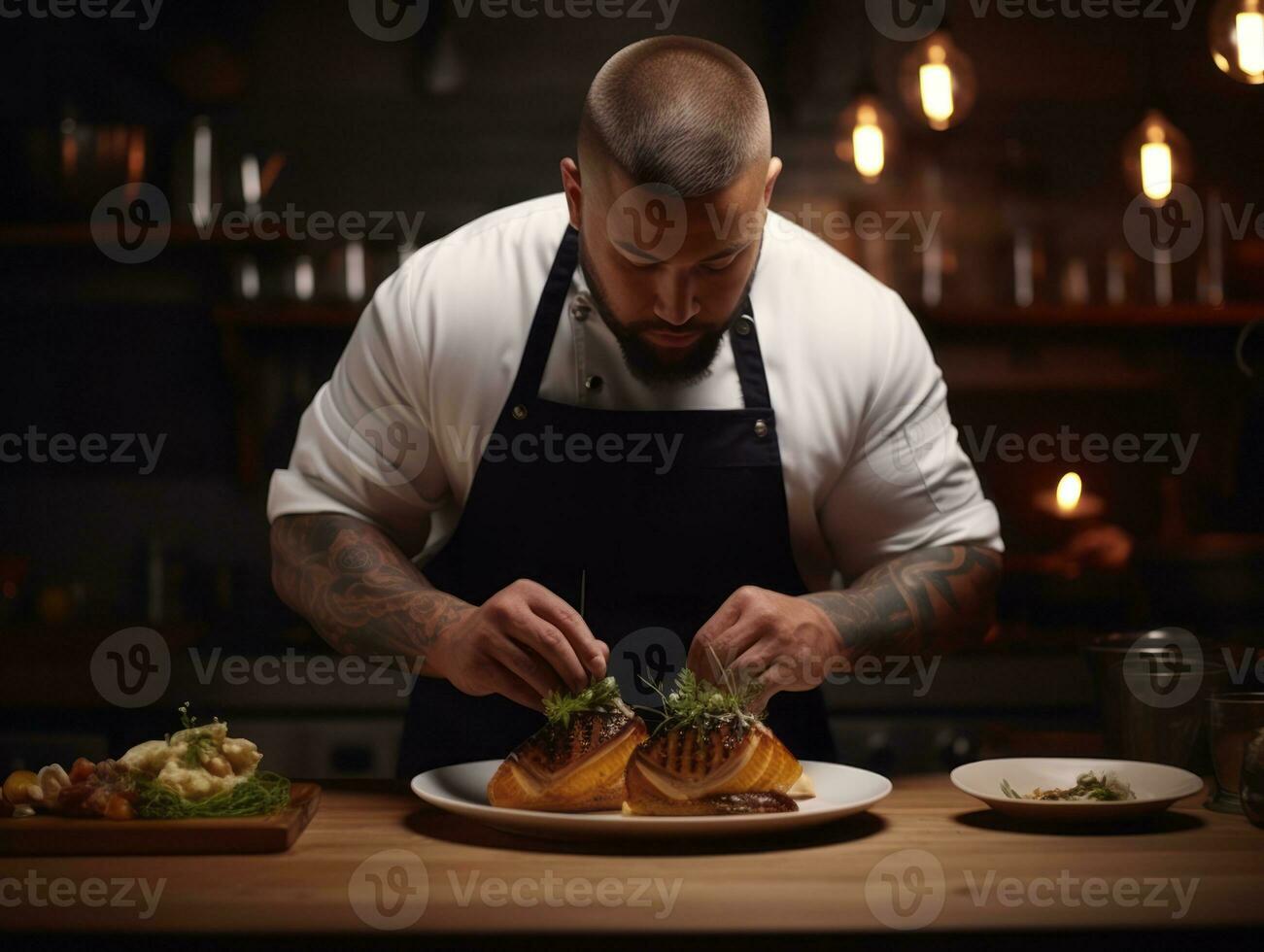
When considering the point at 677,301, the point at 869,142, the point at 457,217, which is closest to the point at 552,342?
the point at 677,301

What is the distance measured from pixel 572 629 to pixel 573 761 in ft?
0.50

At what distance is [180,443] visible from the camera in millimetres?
4488

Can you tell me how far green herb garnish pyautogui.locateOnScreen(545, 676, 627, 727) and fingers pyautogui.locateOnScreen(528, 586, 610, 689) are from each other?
0.05 ft

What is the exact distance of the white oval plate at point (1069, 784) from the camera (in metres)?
1.55

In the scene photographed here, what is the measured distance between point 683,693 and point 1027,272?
284 centimetres

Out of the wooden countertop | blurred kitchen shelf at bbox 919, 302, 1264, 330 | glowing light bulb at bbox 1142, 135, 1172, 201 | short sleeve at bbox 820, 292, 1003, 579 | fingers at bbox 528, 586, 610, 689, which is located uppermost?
glowing light bulb at bbox 1142, 135, 1172, 201

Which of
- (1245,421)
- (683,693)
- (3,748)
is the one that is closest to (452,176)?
(3,748)

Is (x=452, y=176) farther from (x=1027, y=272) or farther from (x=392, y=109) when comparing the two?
(x=1027, y=272)

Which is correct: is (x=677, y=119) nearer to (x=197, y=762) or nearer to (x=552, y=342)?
(x=552, y=342)

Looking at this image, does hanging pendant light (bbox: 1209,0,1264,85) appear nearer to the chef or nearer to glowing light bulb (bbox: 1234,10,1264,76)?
glowing light bulb (bbox: 1234,10,1264,76)

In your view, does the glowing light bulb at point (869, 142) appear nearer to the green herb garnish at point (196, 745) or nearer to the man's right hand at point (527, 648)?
the man's right hand at point (527, 648)

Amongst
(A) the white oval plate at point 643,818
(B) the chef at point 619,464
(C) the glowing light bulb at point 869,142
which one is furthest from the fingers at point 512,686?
(C) the glowing light bulb at point 869,142

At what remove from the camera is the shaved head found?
185cm

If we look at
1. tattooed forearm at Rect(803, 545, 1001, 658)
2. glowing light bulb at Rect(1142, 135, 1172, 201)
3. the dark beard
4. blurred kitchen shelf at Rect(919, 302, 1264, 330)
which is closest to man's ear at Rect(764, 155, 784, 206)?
the dark beard
